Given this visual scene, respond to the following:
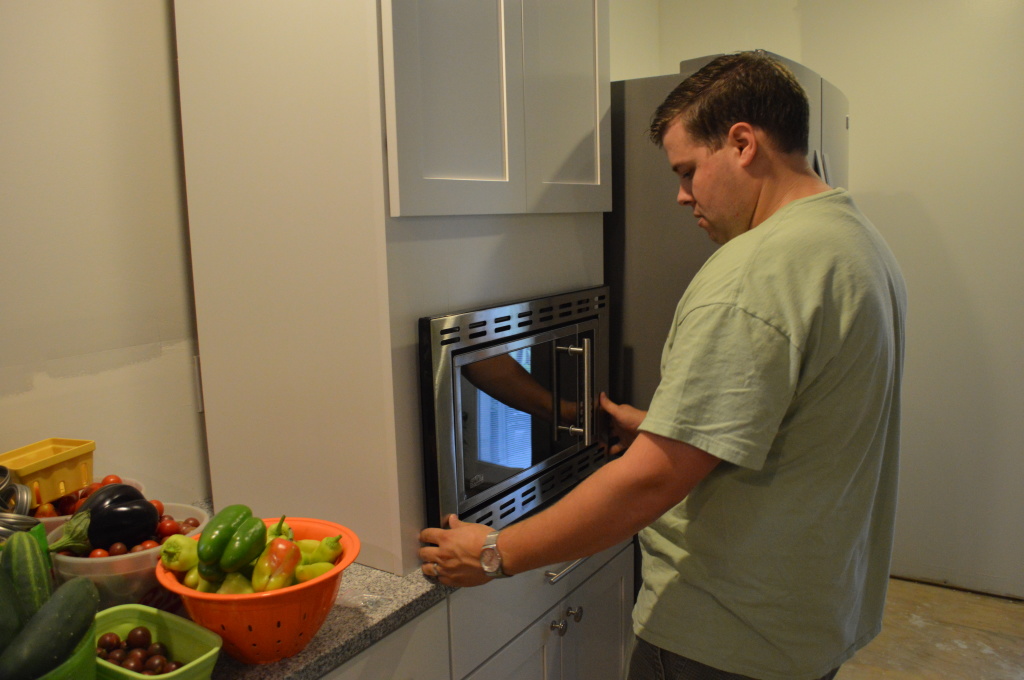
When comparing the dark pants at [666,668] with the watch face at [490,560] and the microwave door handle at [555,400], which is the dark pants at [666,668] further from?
the microwave door handle at [555,400]

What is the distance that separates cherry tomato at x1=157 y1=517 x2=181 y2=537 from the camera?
115cm

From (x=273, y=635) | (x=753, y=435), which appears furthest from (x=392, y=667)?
(x=753, y=435)

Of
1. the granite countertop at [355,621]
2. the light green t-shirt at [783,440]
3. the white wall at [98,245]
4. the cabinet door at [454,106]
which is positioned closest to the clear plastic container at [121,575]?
the granite countertop at [355,621]

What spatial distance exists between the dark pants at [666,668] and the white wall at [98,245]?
3.09ft

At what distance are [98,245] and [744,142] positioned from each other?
1.15 m

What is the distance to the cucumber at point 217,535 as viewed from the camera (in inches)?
39.9

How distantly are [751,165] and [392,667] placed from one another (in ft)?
3.12

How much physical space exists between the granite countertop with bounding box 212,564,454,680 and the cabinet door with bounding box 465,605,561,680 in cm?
24

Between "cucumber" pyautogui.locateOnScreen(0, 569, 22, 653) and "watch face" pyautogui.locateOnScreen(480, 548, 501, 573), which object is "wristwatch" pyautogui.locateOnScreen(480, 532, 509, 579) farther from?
"cucumber" pyautogui.locateOnScreen(0, 569, 22, 653)

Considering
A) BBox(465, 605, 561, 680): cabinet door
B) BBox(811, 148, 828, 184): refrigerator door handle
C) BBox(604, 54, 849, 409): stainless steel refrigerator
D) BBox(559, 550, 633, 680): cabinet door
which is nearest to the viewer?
BBox(465, 605, 561, 680): cabinet door

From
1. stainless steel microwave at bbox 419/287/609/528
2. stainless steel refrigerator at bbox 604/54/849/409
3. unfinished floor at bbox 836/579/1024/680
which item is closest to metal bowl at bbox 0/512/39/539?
stainless steel microwave at bbox 419/287/609/528

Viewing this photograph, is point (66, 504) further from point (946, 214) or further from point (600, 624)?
point (946, 214)

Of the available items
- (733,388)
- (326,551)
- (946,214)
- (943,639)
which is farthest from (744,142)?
(943,639)

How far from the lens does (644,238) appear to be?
1.90m
